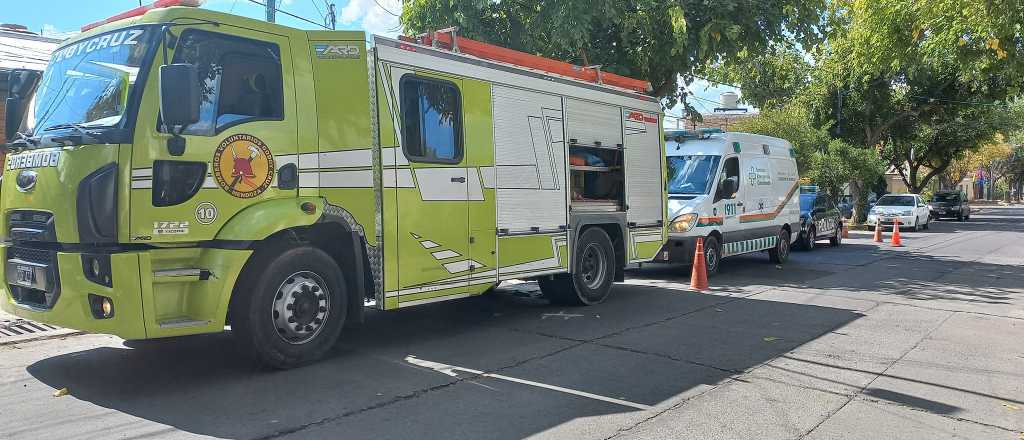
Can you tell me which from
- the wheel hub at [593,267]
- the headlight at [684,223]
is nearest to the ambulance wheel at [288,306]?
the wheel hub at [593,267]

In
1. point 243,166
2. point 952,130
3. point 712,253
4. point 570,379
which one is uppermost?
point 952,130

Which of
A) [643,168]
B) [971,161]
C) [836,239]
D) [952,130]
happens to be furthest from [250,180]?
[971,161]

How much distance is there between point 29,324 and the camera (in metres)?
8.05

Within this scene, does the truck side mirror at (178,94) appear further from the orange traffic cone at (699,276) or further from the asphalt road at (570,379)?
the orange traffic cone at (699,276)

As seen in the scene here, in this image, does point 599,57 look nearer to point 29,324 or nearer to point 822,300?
point 822,300

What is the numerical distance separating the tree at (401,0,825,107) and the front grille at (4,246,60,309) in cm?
825

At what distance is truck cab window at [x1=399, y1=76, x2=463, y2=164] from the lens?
6.89 metres

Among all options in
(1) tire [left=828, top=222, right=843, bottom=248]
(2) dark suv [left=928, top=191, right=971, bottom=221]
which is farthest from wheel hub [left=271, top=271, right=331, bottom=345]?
(2) dark suv [left=928, top=191, right=971, bottom=221]

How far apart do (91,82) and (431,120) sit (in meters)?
2.88

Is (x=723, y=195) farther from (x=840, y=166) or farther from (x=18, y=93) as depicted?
(x=840, y=166)

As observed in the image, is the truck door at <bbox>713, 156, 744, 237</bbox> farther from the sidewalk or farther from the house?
the house

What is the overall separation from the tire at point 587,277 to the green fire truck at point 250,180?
1.55 m

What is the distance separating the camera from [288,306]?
5992 millimetres

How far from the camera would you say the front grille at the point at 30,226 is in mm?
5420
